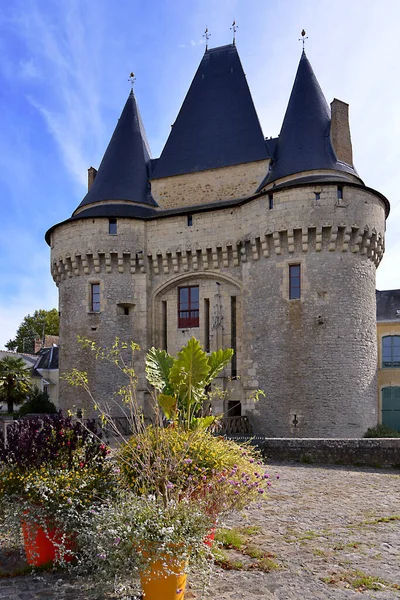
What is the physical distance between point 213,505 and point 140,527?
32.3 inches

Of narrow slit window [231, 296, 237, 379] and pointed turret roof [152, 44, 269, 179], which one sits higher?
pointed turret roof [152, 44, 269, 179]

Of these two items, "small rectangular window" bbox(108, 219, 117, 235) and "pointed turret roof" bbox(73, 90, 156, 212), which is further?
"pointed turret roof" bbox(73, 90, 156, 212)

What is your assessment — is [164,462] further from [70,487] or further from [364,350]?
[364,350]

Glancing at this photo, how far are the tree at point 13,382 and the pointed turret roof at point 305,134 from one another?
1638 cm

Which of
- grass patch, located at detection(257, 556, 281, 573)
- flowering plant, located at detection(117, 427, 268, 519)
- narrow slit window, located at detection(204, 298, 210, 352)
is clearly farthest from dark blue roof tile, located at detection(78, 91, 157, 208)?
grass patch, located at detection(257, 556, 281, 573)

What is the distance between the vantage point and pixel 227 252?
1948cm

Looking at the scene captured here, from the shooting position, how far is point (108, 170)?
886 inches

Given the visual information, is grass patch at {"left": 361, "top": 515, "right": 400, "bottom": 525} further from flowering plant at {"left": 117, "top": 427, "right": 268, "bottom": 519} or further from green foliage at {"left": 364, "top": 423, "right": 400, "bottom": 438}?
green foliage at {"left": 364, "top": 423, "right": 400, "bottom": 438}

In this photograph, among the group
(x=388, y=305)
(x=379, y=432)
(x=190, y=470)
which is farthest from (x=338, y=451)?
(x=388, y=305)

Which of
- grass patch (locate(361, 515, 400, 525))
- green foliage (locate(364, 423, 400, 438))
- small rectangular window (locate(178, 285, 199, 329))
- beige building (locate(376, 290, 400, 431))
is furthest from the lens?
beige building (locate(376, 290, 400, 431))

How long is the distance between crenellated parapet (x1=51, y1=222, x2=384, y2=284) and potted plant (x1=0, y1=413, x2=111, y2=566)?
43.5 ft

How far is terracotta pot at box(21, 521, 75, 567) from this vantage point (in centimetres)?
495

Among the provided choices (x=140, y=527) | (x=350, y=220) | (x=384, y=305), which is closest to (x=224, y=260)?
(x=350, y=220)

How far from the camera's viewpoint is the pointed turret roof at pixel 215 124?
2108cm
